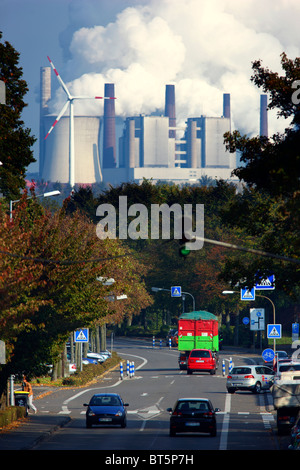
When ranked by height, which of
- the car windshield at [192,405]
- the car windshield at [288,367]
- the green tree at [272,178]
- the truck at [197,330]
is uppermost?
the green tree at [272,178]

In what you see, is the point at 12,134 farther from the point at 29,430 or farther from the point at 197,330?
the point at 197,330

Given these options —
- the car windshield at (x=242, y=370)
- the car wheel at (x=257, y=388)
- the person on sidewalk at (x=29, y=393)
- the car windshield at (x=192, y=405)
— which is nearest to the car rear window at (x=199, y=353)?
the car wheel at (x=257, y=388)

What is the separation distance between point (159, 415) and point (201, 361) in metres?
27.9

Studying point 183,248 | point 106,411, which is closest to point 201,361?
point 106,411

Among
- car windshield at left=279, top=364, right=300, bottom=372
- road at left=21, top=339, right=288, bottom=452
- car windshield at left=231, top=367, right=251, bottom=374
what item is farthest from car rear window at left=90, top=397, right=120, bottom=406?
car windshield at left=231, top=367, right=251, bottom=374

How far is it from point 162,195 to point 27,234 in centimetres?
8412

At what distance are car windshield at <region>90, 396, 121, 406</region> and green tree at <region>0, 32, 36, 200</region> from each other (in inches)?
398

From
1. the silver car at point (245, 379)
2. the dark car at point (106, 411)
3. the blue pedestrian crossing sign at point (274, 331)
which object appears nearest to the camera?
the dark car at point (106, 411)

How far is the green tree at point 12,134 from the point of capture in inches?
1497

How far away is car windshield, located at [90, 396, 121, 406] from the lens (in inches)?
1427

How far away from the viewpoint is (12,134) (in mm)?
38562

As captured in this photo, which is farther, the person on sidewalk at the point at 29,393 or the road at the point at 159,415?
the person on sidewalk at the point at 29,393

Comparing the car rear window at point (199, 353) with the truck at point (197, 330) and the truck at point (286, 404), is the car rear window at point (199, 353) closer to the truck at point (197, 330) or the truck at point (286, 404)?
the truck at point (197, 330)

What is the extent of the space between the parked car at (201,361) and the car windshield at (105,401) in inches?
1258
